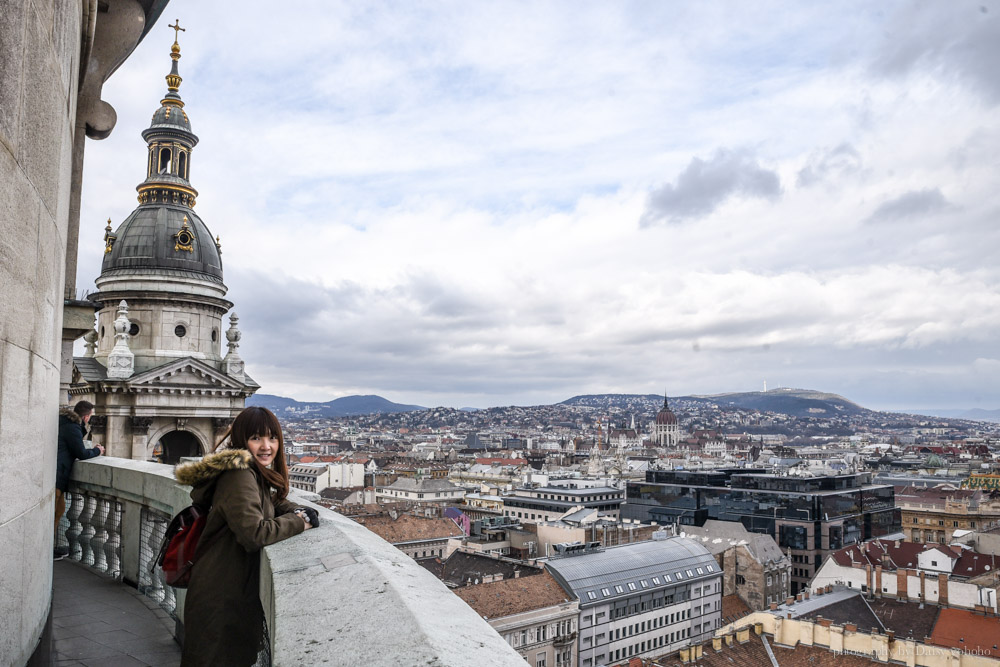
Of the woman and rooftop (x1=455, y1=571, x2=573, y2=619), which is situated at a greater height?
the woman

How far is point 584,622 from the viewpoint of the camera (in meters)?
52.4

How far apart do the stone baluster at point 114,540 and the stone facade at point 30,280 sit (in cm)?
339

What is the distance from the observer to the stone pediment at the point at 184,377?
30.6 metres

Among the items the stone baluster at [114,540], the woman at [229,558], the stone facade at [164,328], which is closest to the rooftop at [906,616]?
the stone facade at [164,328]

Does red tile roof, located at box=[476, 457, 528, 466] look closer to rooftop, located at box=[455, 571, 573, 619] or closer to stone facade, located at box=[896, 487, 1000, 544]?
stone facade, located at box=[896, 487, 1000, 544]

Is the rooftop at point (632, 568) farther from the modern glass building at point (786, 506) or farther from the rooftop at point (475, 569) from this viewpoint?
the modern glass building at point (786, 506)

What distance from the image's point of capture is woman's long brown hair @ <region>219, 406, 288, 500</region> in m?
4.64

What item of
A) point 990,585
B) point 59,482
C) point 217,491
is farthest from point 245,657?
point 990,585

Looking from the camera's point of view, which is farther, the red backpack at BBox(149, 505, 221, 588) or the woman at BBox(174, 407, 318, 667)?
the red backpack at BBox(149, 505, 221, 588)

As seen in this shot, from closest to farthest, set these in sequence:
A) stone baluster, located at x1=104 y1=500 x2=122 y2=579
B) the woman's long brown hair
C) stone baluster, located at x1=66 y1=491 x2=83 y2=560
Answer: the woman's long brown hair → stone baluster, located at x1=104 y1=500 x2=122 y2=579 → stone baluster, located at x1=66 y1=491 x2=83 y2=560

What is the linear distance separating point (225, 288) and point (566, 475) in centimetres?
11128

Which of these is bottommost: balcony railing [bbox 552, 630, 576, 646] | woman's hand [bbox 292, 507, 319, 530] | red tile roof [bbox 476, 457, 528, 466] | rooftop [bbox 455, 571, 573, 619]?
balcony railing [bbox 552, 630, 576, 646]

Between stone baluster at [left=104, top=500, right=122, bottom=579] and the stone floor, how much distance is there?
5.4 inches

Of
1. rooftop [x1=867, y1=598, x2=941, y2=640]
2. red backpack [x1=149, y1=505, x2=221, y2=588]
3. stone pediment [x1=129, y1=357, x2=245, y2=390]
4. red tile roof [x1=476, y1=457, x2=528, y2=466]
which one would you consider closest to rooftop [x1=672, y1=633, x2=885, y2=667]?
rooftop [x1=867, y1=598, x2=941, y2=640]
